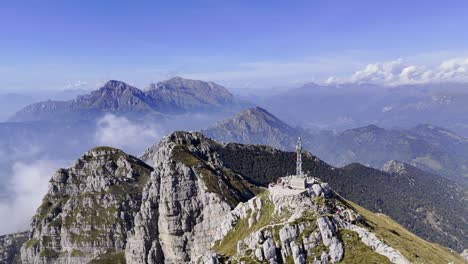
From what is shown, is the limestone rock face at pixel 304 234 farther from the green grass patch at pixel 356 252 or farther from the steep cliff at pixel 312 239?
the green grass patch at pixel 356 252

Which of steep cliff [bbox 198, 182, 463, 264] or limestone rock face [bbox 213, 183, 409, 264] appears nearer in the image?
steep cliff [bbox 198, 182, 463, 264]

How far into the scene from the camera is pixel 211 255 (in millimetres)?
135125

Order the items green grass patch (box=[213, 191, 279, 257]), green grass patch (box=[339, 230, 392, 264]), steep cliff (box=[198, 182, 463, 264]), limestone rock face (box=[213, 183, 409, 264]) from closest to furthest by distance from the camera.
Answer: green grass patch (box=[339, 230, 392, 264]), steep cliff (box=[198, 182, 463, 264]), limestone rock face (box=[213, 183, 409, 264]), green grass patch (box=[213, 191, 279, 257])

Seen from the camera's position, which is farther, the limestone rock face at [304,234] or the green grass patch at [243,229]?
the green grass patch at [243,229]

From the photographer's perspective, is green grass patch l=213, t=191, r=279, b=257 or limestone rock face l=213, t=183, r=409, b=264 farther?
green grass patch l=213, t=191, r=279, b=257

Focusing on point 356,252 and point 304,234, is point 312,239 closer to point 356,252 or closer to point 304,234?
point 304,234

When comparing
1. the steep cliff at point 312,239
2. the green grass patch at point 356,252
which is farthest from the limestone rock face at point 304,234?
the green grass patch at point 356,252

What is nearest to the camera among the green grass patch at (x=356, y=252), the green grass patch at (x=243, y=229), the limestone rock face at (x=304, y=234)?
the green grass patch at (x=356, y=252)

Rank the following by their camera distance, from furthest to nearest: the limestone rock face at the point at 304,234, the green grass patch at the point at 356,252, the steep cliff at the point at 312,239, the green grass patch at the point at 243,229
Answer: the green grass patch at the point at 243,229 < the limestone rock face at the point at 304,234 < the steep cliff at the point at 312,239 < the green grass patch at the point at 356,252

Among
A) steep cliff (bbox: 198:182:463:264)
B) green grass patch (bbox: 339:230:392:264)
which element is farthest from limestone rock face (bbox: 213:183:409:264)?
green grass patch (bbox: 339:230:392:264)

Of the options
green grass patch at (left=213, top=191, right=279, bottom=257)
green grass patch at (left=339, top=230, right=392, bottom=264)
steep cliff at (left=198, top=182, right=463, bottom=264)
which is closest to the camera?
green grass patch at (left=339, top=230, right=392, bottom=264)

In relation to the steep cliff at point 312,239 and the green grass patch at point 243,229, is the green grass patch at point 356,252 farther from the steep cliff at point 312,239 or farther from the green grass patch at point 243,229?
the green grass patch at point 243,229

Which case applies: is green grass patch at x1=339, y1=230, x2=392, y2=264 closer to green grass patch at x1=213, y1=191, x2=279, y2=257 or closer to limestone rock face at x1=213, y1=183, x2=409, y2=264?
limestone rock face at x1=213, y1=183, x2=409, y2=264

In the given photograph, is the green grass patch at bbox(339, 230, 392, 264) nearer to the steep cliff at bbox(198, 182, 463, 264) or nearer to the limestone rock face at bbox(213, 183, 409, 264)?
the steep cliff at bbox(198, 182, 463, 264)
